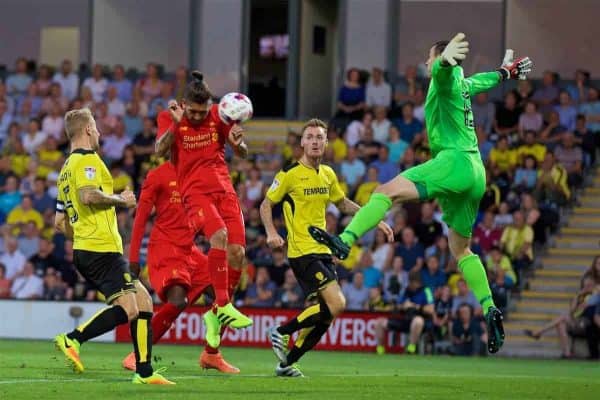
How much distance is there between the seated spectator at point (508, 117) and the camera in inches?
947

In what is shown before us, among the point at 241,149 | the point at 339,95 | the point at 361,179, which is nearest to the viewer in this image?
the point at 241,149

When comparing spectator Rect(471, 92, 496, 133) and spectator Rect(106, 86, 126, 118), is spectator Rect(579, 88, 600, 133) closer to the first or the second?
spectator Rect(471, 92, 496, 133)

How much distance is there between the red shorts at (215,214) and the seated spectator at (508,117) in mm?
11409

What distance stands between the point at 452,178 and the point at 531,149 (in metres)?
12.1

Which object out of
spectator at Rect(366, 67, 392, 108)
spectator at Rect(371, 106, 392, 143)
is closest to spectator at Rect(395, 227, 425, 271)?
spectator at Rect(371, 106, 392, 143)

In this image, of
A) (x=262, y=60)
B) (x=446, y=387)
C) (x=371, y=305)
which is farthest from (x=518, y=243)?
(x=446, y=387)

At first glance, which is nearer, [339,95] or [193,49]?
[339,95]

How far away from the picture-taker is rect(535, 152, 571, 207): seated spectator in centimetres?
2297

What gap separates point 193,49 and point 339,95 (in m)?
3.81

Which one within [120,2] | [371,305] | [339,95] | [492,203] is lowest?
[371,305]

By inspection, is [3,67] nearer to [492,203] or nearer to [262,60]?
[262,60]

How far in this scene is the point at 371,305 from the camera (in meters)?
21.6

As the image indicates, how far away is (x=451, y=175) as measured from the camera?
38.0 feet

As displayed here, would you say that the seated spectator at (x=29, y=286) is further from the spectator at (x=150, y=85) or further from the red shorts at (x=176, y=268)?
the red shorts at (x=176, y=268)
